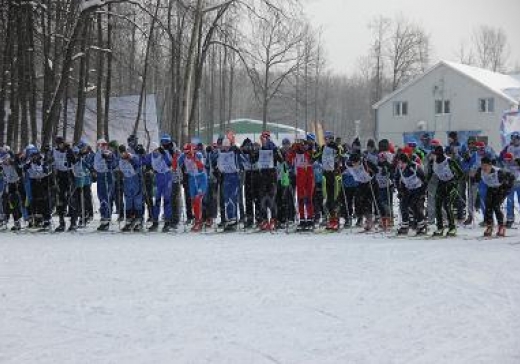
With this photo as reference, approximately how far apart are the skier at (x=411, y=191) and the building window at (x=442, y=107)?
4729cm

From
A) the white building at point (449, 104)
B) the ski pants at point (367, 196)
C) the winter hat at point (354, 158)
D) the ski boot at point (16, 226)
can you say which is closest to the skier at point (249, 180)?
the winter hat at point (354, 158)

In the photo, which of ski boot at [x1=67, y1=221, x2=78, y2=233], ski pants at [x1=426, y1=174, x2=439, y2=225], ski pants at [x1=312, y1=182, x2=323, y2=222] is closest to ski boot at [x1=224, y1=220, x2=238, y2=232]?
ski pants at [x1=312, y1=182, x2=323, y2=222]

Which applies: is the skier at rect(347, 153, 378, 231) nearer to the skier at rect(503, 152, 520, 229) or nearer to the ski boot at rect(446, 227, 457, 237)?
the ski boot at rect(446, 227, 457, 237)

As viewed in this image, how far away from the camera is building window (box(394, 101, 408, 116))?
206 feet

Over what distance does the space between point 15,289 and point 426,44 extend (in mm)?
74788

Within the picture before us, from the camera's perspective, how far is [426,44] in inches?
3081

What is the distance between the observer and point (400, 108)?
63.1 metres

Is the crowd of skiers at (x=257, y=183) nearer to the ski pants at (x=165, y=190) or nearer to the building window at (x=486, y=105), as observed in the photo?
the ski pants at (x=165, y=190)

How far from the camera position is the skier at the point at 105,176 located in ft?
53.8

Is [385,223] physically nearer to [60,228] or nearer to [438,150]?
[438,150]

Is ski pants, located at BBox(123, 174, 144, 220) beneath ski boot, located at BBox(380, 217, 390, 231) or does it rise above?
above

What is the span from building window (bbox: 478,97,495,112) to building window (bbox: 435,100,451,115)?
328 centimetres

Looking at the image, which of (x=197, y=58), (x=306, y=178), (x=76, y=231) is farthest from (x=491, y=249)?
(x=197, y=58)

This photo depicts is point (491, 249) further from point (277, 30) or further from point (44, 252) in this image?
point (277, 30)
